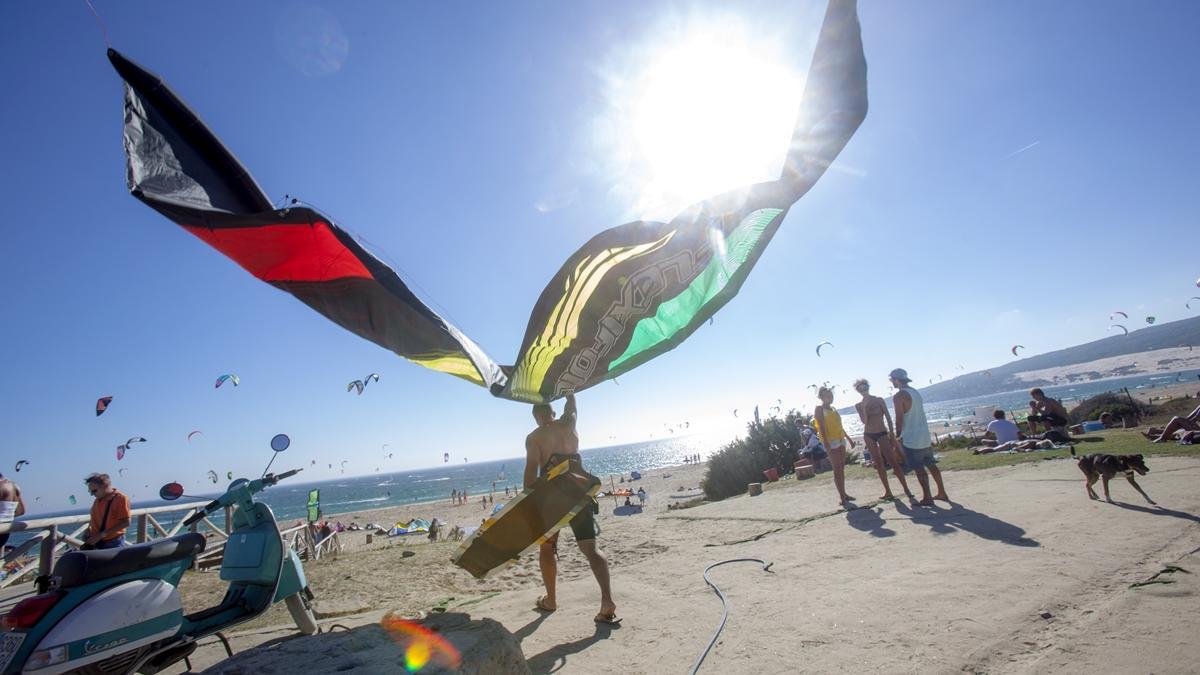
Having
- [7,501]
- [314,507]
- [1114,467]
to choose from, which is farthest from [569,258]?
[314,507]

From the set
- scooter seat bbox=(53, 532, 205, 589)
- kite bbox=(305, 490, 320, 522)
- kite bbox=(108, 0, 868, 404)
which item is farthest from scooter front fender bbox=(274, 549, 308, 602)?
kite bbox=(305, 490, 320, 522)

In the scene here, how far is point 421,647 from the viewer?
7.20ft

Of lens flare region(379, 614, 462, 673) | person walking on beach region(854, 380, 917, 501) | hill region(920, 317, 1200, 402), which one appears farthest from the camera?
hill region(920, 317, 1200, 402)

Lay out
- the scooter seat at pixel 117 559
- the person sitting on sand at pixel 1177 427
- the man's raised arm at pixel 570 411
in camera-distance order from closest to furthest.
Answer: the scooter seat at pixel 117 559, the man's raised arm at pixel 570 411, the person sitting on sand at pixel 1177 427

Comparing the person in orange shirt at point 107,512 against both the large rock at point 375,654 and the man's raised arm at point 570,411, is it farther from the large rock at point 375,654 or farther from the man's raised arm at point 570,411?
the man's raised arm at point 570,411

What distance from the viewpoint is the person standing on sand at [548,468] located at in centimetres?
365

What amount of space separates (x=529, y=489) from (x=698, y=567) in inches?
88.9

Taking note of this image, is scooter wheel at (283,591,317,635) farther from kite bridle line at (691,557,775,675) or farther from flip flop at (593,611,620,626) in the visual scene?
kite bridle line at (691,557,775,675)

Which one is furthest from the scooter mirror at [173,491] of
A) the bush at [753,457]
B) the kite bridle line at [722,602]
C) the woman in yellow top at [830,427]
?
the bush at [753,457]

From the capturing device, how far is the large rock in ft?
6.69

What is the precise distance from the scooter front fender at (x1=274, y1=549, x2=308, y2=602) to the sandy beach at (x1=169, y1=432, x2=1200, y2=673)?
2.03ft

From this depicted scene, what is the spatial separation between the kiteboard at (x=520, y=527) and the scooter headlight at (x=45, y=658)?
206 cm

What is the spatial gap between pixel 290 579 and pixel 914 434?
7254 mm

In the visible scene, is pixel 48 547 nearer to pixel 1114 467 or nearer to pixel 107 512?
pixel 107 512
